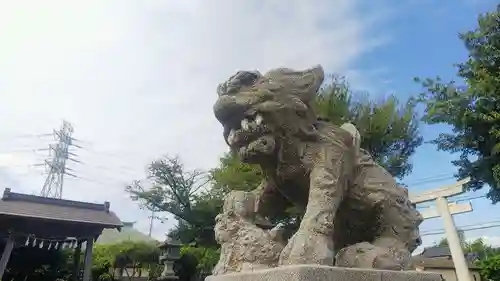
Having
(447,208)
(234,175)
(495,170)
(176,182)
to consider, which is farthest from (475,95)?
(176,182)

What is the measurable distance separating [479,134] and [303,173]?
729 cm

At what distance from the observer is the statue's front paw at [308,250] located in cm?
156

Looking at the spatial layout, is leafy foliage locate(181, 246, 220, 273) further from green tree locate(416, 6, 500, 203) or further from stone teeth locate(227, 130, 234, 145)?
stone teeth locate(227, 130, 234, 145)

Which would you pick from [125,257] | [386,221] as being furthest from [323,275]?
[125,257]

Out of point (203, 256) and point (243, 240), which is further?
point (203, 256)

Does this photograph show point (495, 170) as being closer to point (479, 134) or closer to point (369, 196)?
point (479, 134)

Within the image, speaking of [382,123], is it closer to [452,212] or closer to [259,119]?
[452,212]

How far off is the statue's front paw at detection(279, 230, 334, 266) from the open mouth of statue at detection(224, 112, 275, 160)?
43 centimetres

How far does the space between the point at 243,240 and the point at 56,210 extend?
14.4 m

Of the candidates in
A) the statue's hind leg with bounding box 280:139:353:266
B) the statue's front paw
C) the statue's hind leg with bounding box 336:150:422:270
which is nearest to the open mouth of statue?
the statue's hind leg with bounding box 280:139:353:266

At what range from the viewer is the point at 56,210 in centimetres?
1427

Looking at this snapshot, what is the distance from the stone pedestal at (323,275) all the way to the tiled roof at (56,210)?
1266cm

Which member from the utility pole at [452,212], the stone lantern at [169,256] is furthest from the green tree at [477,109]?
the stone lantern at [169,256]

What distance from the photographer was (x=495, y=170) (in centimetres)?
721
